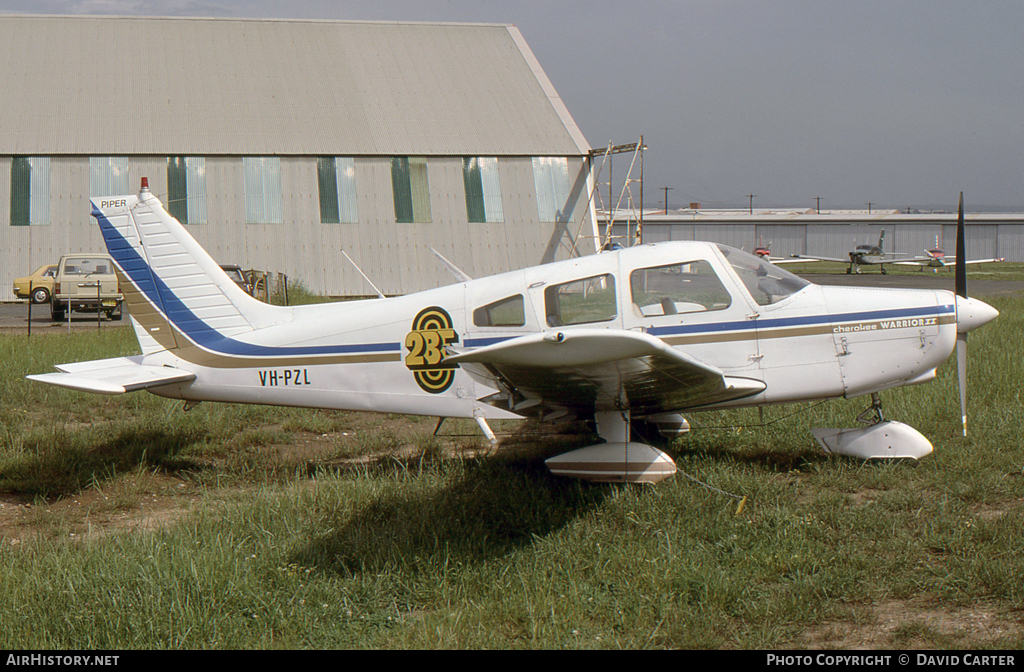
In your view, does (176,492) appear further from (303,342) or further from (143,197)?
(143,197)

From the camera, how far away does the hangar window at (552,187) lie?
2753 cm

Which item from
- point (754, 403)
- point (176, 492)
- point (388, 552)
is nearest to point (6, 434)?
point (176, 492)

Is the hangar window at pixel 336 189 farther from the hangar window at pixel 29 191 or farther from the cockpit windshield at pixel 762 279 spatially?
the cockpit windshield at pixel 762 279

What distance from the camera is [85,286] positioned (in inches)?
800

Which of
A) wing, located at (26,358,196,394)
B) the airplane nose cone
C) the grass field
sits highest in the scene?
the airplane nose cone

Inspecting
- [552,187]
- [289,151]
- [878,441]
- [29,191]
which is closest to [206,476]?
[878,441]

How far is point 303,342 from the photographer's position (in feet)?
22.9

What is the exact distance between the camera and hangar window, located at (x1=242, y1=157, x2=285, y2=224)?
25.6m

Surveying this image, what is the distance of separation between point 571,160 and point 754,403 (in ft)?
73.2

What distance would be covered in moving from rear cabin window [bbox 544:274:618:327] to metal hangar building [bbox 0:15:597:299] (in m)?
20.0

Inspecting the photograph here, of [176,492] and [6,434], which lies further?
[6,434]

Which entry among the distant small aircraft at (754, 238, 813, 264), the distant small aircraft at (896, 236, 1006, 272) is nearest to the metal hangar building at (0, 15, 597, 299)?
the distant small aircraft at (754, 238, 813, 264)

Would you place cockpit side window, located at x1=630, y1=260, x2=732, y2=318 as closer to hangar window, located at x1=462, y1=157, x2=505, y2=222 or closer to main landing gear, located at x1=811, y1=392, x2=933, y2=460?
main landing gear, located at x1=811, y1=392, x2=933, y2=460

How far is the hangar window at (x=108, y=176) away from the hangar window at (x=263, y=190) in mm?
3652
